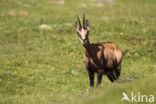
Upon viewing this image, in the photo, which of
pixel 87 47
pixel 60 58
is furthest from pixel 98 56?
pixel 60 58

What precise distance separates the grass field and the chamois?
2.49ft

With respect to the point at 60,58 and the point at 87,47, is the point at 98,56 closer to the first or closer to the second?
the point at 87,47

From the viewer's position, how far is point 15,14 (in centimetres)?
3556

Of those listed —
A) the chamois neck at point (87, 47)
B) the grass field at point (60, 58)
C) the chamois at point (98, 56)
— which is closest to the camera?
the grass field at point (60, 58)

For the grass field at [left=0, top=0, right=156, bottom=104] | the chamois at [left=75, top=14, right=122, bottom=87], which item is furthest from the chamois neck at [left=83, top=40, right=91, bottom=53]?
the grass field at [left=0, top=0, right=156, bottom=104]

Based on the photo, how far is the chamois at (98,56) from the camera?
560 inches

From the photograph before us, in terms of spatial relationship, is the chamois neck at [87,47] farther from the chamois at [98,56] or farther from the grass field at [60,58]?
the grass field at [60,58]

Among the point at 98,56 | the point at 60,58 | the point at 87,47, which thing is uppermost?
the point at 87,47

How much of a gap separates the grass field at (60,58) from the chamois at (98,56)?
76cm

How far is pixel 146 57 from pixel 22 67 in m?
7.79

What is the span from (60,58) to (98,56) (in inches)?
278

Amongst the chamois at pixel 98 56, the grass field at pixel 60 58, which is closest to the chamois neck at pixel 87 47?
the chamois at pixel 98 56

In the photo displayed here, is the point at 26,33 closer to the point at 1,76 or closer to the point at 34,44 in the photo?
the point at 34,44

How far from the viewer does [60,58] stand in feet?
70.3
